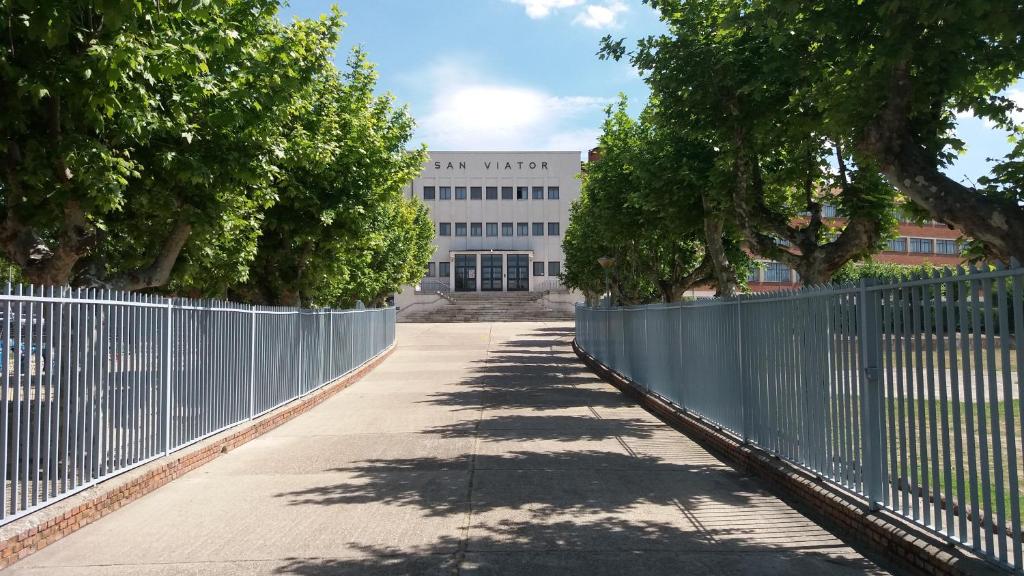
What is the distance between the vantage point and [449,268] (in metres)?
73.7

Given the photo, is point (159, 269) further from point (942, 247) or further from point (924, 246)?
point (942, 247)

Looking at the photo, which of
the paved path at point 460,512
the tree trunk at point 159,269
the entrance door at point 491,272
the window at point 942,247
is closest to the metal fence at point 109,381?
the paved path at point 460,512

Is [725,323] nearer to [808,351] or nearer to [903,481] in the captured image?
[808,351]

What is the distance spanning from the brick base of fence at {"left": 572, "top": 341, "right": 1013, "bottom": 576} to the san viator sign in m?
64.6

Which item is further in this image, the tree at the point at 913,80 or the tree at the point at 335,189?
the tree at the point at 335,189

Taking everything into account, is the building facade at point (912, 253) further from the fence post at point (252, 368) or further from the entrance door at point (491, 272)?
the fence post at point (252, 368)

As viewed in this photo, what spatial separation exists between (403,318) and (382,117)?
143ft

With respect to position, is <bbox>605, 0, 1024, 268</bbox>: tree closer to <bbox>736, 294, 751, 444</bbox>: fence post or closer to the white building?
<bbox>736, 294, 751, 444</bbox>: fence post

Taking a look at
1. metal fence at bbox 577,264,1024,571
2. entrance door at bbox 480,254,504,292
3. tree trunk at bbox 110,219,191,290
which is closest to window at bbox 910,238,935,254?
entrance door at bbox 480,254,504,292

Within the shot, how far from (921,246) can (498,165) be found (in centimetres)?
4196

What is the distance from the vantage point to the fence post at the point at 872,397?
19.1 feet

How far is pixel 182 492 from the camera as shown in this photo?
305 inches

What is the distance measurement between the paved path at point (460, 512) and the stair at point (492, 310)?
48.1 metres

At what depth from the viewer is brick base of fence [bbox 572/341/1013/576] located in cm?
475
